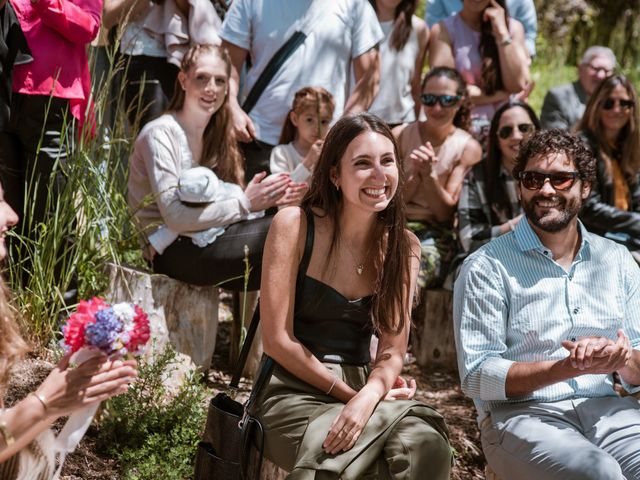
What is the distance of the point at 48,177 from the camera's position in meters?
4.59

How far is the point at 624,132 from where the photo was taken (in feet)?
19.3

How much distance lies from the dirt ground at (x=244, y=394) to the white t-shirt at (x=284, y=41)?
1352 mm

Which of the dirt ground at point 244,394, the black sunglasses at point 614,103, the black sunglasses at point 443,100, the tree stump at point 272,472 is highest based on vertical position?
the black sunglasses at point 614,103

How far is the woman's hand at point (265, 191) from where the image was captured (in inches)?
187

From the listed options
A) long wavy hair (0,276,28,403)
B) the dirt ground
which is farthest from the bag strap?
long wavy hair (0,276,28,403)

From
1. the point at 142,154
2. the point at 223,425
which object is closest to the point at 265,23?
the point at 142,154

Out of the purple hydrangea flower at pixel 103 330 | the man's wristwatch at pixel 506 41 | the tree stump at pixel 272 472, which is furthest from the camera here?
the man's wristwatch at pixel 506 41

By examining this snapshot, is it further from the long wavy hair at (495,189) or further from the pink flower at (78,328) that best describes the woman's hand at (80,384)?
the long wavy hair at (495,189)

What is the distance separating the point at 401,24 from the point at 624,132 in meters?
1.53

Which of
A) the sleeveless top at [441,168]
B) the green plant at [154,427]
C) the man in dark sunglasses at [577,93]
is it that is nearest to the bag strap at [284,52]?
the sleeveless top at [441,168]

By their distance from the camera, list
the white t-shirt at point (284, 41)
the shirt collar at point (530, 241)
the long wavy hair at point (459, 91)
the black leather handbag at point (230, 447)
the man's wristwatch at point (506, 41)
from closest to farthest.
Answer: the black leather handbag at point (230, 447), the shirt collar at point (530, 241), the white t-shirt at point (284, 41), the long wavy hair at point (459, 91), the man's wristwatch at point (506, 41)

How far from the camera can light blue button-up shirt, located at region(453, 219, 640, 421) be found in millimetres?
3611

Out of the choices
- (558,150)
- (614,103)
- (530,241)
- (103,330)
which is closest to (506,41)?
(614,103)

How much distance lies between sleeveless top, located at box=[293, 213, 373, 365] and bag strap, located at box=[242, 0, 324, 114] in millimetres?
2111
